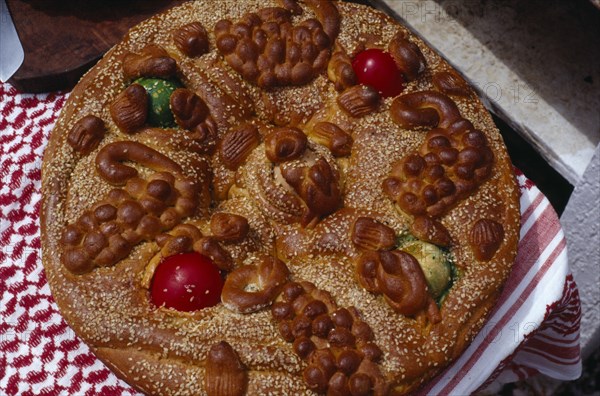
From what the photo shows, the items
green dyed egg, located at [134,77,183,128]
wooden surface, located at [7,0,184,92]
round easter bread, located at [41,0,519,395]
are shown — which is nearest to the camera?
round easter bread, located at [41,0,519,395]

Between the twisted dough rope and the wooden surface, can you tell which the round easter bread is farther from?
the wooden surface

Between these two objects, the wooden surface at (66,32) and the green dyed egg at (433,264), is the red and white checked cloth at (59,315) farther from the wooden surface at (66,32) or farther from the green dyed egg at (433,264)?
the green dyed egg at (433,264)

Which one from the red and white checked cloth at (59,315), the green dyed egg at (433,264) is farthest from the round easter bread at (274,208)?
the red and white checked cloth at (59,315)

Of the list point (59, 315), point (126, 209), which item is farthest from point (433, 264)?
point (59, 315)

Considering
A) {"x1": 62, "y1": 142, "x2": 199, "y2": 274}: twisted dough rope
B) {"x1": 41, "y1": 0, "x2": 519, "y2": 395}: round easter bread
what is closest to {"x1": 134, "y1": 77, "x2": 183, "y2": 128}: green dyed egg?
{"x1": 41, "y1": 0, "x2": 519, "y2": 395}: round easter bread

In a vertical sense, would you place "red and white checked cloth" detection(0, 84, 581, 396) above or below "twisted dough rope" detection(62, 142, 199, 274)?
below

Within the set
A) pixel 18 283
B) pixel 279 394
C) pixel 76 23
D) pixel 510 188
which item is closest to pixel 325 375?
pixel 279 394

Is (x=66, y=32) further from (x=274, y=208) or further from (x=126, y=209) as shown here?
(x=274, y=208)
